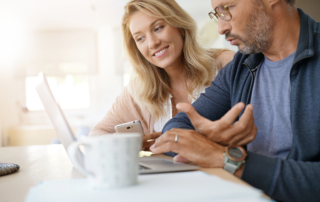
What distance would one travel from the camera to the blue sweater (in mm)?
717

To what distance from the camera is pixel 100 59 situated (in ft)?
18.9

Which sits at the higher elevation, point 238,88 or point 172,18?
point 172,18

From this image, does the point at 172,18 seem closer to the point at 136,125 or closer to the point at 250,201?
the point at 136,125

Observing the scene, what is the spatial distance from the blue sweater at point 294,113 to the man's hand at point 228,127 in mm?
102

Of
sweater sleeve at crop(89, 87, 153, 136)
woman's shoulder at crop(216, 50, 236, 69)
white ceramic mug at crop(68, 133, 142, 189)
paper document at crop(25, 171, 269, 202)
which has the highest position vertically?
woman's shoulder at crop(216, 50, 236, 69)

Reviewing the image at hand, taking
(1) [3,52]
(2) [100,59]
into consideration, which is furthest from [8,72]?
(2) [100,59]

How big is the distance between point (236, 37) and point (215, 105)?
0.97 ft

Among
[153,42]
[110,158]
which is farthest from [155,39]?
[110,158]

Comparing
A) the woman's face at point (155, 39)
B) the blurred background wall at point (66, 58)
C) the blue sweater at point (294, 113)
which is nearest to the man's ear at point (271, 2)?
the blue sweater at point (294, 113)

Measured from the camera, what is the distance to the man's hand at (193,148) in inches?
30.5

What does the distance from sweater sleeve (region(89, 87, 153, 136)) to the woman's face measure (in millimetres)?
319

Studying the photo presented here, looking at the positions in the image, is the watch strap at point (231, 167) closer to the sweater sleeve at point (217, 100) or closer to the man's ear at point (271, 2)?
the sweater sleeve at point (217, 100)

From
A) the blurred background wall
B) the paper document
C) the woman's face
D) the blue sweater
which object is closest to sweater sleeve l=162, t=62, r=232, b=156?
the blue sweater

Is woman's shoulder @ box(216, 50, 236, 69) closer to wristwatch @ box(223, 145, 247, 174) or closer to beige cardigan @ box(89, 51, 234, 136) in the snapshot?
beige cardigan @ box(89, 51, 234, 136)
